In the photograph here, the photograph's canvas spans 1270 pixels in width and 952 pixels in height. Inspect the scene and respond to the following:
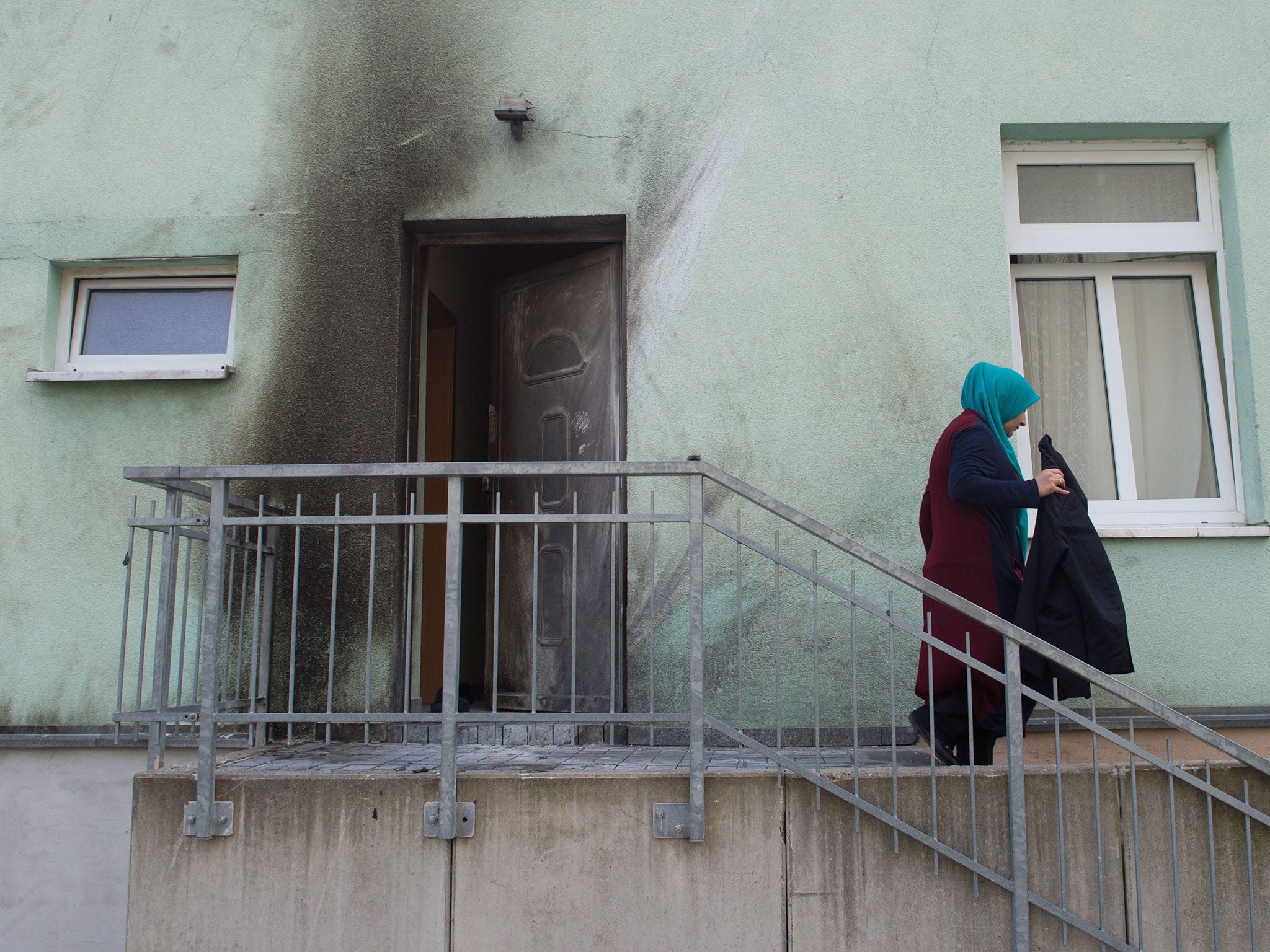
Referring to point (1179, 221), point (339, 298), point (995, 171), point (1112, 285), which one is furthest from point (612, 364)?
point (1179, 221)

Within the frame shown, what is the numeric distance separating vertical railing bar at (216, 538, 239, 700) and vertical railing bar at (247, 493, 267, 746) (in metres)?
0.09

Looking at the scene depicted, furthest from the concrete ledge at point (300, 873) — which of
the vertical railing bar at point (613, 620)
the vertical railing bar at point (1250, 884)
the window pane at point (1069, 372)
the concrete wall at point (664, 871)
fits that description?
the window pane at point (1069, 372)

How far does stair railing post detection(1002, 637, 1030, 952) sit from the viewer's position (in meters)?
3.19

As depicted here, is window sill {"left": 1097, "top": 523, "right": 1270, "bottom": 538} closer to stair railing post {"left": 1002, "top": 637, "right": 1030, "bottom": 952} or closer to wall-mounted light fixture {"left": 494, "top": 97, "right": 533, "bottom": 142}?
stair railing post {"left": 1002, "top": 637, "right": 1030, "bottom": 952}

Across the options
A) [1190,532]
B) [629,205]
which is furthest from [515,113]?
[1190,532]

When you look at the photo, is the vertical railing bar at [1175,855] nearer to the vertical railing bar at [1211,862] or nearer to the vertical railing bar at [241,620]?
the vertical railing bar at [1211,862]

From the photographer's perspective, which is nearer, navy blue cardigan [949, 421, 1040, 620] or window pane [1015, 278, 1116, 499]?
navy blue cardigan [949, 421, 1040, 620]

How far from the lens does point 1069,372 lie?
15.7 feet

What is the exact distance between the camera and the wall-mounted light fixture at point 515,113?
462cm

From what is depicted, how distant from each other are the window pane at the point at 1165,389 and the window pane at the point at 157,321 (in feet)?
13.3

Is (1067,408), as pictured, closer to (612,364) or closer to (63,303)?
(612,364)

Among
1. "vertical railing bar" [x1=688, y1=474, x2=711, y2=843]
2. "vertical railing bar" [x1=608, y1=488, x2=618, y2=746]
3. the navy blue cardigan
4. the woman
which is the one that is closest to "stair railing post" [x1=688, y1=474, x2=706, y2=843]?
"vertical railing bar" [x1=688, y1=474, x2=711, y2=843]

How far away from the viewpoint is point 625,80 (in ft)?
15.5

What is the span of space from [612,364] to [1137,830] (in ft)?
9.41
